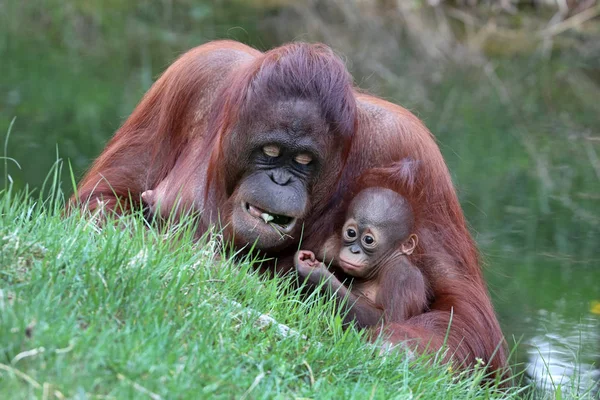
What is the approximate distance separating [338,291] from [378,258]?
31 centimetres

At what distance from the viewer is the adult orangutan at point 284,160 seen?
411 cm

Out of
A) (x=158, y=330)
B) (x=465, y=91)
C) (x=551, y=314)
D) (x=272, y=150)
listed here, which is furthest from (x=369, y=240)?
(x=465, y=91)

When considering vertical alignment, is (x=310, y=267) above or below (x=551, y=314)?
above

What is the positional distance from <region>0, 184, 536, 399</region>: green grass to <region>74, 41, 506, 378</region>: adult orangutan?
363 mm

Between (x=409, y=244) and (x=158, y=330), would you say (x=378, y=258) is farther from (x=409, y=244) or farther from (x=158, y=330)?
(x=158, y=330)

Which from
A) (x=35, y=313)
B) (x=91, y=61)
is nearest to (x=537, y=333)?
(x=35, y=313)

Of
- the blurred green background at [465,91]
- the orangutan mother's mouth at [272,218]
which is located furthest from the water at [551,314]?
the orangutan mother's mouth at [272,218]

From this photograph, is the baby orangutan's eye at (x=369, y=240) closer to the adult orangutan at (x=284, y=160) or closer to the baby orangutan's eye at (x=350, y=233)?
the baby orangutan's eye at (x=350, y=233)

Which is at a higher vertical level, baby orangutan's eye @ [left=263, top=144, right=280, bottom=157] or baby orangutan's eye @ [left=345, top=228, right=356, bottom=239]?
baby orangutan's eye @ [left=263, top=144, right=280, bottom=157]

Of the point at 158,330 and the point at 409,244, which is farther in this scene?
the point at 409,244

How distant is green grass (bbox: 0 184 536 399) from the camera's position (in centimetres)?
256

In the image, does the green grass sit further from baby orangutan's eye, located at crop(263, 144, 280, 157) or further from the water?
the water

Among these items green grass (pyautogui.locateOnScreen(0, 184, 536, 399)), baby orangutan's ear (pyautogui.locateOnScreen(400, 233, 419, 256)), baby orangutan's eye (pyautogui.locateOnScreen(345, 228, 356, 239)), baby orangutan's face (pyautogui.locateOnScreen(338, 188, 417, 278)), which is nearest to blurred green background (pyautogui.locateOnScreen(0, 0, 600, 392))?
baby orangutan's ear (pyautogui.locateOnScreen(400, 233, 419, 256))

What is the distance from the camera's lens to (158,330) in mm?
2873
